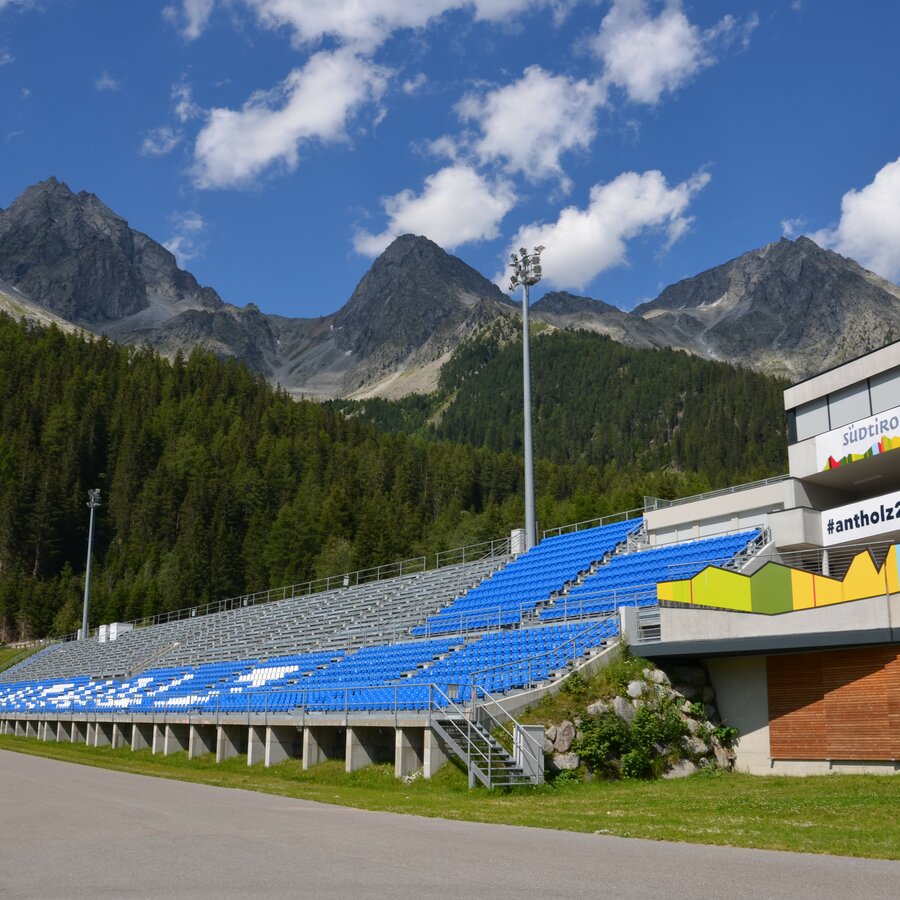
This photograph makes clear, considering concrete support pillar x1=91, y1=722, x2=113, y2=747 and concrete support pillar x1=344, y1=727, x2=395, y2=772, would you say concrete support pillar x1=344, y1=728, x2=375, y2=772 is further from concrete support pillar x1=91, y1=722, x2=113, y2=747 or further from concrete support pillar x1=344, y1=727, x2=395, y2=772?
concrete support pillar x1=91, y1=722, x2=113, y2=747

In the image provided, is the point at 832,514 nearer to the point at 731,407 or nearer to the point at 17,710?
the point at 17,710

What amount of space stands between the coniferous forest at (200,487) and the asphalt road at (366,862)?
66.4 m

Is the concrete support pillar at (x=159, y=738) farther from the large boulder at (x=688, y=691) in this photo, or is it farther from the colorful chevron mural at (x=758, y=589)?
the large boulder at (x=688, y=691)

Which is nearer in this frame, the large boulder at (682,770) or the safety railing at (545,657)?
the large boulder at (682,770)

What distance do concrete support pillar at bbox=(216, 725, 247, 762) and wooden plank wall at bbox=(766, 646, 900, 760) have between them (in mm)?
15622

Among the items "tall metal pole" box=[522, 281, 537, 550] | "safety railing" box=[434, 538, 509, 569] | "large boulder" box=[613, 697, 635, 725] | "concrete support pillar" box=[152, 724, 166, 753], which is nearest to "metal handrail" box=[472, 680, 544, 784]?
"large boulder" box=[613, 697, 635, 725]

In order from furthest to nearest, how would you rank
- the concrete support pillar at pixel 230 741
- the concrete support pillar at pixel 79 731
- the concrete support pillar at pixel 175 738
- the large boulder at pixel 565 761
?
the concrete support pillar at pixel 79 731, the concrete support pillar at pixel 175 738, the concrete support pillar at pixel 230 741, the large boulder at pixel 565 761

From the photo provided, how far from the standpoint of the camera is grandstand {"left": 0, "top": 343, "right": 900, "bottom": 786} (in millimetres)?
18297

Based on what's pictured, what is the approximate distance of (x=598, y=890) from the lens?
7863 millimetres

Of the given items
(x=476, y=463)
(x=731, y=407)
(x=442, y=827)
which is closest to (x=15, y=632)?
(x=476, y=463)

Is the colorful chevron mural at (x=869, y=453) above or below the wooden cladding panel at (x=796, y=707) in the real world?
above

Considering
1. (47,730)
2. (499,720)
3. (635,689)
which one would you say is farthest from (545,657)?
(47,730)

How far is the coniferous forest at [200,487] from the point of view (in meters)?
87.6

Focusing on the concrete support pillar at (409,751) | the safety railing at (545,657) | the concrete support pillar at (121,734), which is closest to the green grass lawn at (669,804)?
the concrete support pillar at (409,751)
